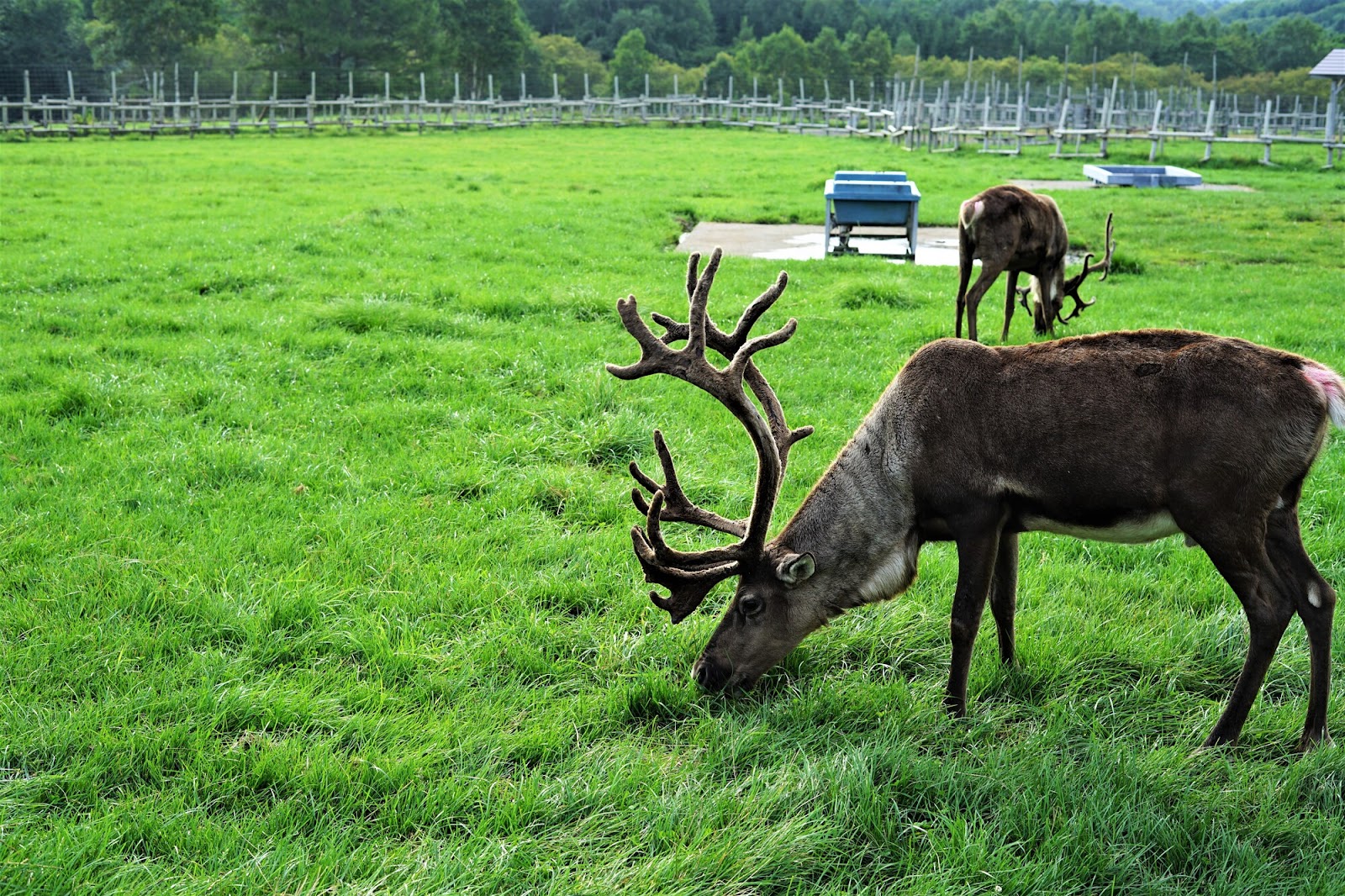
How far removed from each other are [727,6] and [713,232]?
336 ft

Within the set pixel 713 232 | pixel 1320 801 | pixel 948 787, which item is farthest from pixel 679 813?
pixel 713 232

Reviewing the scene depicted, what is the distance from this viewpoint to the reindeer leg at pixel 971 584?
11.4ft

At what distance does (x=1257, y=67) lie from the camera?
8488cm

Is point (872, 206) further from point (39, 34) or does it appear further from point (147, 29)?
point (39, 34)

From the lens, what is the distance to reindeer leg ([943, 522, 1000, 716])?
137 inches

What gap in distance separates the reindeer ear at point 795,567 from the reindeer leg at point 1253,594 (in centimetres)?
117

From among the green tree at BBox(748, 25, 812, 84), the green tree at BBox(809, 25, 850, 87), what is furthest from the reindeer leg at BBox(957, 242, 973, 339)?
the green tree at BBox(809, 25, 850, 87)

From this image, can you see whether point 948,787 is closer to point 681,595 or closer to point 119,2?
point 681,595

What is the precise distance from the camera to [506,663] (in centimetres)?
393

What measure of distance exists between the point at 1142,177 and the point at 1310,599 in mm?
21047

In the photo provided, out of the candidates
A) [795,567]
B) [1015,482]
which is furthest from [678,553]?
[1015,482]

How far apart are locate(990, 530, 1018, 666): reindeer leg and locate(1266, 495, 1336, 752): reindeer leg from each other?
81 centimetres

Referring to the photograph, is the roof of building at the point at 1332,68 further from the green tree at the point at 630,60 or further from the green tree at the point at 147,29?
the green tree at the point at 147,29

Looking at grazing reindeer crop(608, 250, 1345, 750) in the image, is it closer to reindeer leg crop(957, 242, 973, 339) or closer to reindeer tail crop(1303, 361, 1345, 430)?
reindeer tail crop(1303, 361, 1345, 430)
